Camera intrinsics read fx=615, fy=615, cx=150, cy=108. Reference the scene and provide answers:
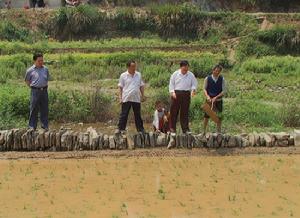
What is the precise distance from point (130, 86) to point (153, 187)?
288cm

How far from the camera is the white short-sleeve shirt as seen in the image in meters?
11.3

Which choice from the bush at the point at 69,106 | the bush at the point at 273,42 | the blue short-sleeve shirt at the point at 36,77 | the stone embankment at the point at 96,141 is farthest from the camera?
the bush at the point at 273,42

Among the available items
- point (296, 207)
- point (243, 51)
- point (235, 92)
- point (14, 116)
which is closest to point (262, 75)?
point (235, 92)

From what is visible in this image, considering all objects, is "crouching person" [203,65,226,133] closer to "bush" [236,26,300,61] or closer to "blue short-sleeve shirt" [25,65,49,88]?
"blue short-sleeve shirt" [25,65,49,88]

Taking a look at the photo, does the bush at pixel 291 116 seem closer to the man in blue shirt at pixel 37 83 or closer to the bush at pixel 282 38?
the man in blue shirt at pixel 37 83

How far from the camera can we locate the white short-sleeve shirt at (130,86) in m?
11.3

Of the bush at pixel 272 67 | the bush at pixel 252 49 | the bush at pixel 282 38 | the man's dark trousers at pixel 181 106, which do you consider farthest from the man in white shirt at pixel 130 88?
the bush at pixel 282 38

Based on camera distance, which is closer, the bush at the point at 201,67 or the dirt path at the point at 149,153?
the dirt path at the point at 149,153

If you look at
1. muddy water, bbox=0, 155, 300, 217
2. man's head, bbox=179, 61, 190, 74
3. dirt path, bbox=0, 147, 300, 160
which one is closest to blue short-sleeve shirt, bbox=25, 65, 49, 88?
dirt path, bbox=0, 147, 300, 160

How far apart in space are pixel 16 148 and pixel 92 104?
11.9 feet

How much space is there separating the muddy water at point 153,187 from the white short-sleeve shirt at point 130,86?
1289 mm

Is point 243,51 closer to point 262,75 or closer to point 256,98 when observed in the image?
point 262,75

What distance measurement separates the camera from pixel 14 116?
1402cm

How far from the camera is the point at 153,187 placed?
8883 millimetres
